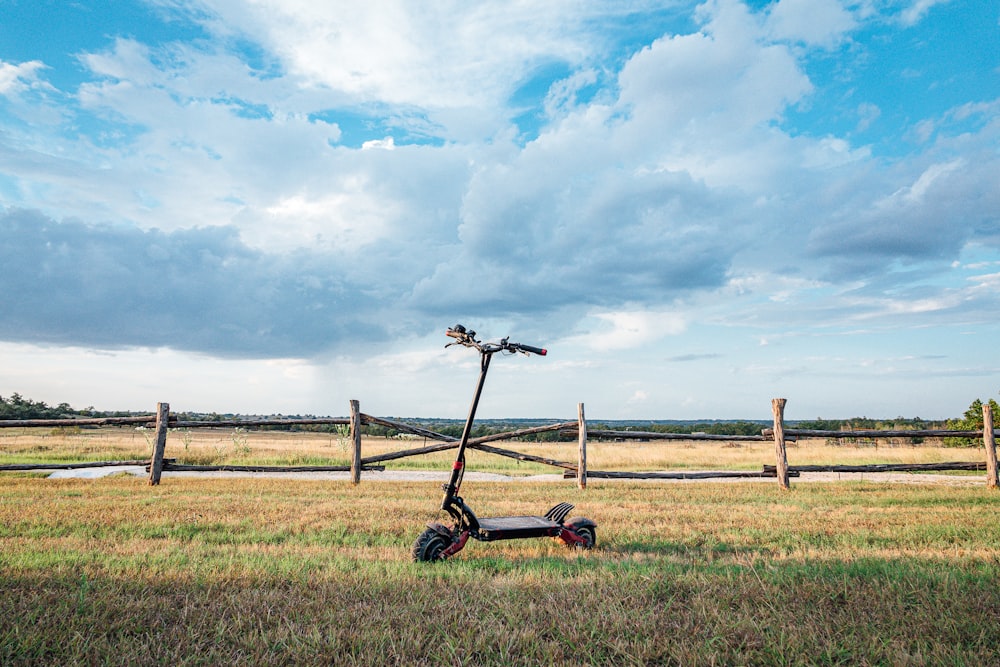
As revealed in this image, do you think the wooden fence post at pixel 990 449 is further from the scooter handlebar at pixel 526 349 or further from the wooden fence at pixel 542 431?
the scooter handlebar at pixel 526 349

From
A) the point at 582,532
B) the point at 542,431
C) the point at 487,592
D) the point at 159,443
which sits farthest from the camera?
the point at 542,431

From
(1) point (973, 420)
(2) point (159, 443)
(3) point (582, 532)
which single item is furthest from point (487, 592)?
(1) point (973, 420)

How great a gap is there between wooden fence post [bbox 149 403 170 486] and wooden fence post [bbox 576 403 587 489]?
29.1ft

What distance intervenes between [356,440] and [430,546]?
28.9 feet

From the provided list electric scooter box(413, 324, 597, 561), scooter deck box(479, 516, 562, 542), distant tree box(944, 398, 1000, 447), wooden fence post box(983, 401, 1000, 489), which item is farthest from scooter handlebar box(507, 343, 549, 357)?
distant tree box(944, 398, 1000, 447)

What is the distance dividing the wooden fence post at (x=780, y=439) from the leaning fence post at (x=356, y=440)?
953 cm

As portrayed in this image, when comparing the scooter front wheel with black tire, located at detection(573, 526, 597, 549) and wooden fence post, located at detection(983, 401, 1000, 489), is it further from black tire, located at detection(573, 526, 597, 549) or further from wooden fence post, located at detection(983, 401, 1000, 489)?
wooden fence post, located at detection(983, 401, 1000, 489)

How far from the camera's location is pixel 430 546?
5.64 meters

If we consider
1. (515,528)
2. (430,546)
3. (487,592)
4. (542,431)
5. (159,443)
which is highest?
(542,431)

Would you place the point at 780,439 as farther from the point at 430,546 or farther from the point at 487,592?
the point at 487,592

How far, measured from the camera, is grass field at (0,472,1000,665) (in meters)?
3.42

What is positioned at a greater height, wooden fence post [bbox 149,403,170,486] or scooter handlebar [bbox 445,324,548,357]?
scooter handlebar [bbox 445,324,548,357]

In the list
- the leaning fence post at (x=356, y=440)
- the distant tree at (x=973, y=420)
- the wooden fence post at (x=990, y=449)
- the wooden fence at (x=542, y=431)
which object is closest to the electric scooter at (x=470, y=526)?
the wooden fence at (x=542, y=431)

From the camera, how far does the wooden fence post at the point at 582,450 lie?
45.5ft
